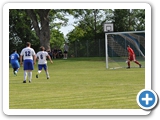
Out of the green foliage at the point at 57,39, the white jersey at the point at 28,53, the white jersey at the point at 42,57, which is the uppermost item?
the green foliage at the point at 57,39

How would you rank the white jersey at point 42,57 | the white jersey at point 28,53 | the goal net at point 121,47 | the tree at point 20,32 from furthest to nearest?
the tree at point 20,32 < the goal net at point 121,47 < the white jersey at point 42,57 < the white jersey at point 28,53

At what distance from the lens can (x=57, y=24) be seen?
226 ft

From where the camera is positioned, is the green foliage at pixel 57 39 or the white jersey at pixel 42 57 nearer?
the white jersey at pixel 42 57

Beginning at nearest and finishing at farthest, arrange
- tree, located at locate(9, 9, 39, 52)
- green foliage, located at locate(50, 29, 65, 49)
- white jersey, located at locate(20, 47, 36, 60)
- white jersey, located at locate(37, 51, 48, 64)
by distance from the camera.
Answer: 1. white jersey, located at locate(20, 47, 36, 60)
2. white jersey, located at locate(37, 51, 48, 64)
3. tree, located at locate(9, 9, 39, 52)
4. green foliage, located at locate(50, 29, 65, 49)

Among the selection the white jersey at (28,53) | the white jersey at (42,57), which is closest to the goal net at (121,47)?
the white jersey at (42,57)

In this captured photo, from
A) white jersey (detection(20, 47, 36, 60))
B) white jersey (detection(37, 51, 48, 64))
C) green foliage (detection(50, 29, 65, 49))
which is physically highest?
green foliage (detection(50, 29, 65, 49))

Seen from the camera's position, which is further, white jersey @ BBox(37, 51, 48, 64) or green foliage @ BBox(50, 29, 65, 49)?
green foliage @ BBox(50, 29, 65, 49)

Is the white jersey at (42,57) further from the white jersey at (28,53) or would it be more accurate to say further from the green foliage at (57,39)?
the green foliage at (57,39)

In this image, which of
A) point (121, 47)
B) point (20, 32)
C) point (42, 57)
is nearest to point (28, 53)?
point (42, 57)

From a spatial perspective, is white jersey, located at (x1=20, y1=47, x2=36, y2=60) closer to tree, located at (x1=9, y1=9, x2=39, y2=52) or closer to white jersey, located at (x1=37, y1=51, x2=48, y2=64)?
white jersey, located at (x1=37, y1=51, x2=48, y2=64)

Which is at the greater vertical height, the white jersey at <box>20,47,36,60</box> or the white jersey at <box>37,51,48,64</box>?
the white jersey at <box>20,47,36,60</box>

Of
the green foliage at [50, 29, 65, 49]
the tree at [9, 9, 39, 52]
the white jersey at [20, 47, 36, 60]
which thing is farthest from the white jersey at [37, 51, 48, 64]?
the green foliage at [50, 29, 65, 49]
